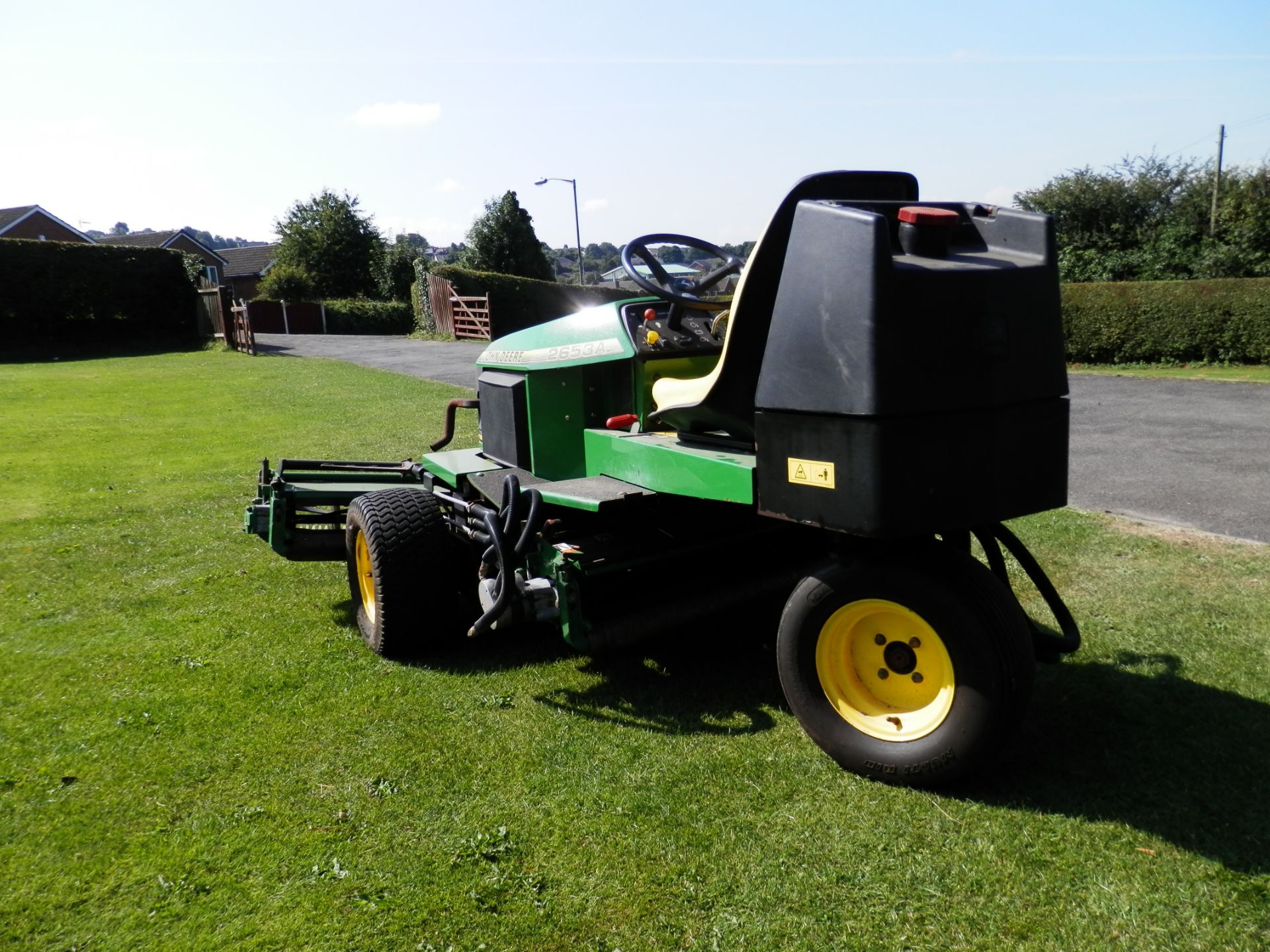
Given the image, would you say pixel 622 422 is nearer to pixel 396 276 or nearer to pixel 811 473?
pixel 811 473

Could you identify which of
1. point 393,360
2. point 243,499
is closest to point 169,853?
point 243,499

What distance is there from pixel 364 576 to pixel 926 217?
320 cm

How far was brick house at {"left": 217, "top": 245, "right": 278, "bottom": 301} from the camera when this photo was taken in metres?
60.9

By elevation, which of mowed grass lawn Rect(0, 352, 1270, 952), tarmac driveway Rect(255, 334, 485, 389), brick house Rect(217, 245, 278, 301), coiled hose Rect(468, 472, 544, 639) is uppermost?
brick house Rect(217, 245, 278, 301)

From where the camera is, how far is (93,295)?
2634 cm

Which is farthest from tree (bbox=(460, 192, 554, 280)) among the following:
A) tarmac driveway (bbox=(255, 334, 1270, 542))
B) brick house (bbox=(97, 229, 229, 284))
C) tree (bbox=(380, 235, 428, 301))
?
tarmac driveway (bbox=(255, 334, 1270, 542))

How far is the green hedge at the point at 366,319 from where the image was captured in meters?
39.1

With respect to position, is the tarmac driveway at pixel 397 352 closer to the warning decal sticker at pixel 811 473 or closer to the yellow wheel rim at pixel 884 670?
the yellow wheel rim at pixel 884 670

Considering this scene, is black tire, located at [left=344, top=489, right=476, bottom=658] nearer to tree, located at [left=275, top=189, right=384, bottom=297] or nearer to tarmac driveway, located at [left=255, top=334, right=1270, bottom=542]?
tarmac driveway, located at [left=255, top=334, right=1270, bottom=542]

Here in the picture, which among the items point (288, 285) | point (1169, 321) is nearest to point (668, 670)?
point (1169, 321)

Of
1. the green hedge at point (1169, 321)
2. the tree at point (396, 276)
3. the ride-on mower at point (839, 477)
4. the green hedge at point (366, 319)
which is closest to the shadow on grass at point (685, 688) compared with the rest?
the ride-on mower at point (839, 477)

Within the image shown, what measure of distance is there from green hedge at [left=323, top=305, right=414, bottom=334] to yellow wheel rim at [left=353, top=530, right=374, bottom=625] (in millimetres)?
35464

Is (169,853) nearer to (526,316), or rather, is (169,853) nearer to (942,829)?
(942,829)

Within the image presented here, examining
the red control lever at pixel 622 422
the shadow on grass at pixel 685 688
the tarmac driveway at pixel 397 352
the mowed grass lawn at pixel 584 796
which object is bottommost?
the shadow on grass at pixel 685 688
